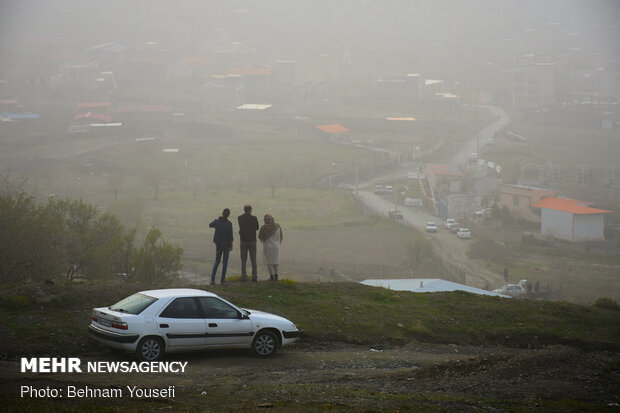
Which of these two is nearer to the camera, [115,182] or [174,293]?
[174,293]

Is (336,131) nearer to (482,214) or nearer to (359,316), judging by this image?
(482,214)

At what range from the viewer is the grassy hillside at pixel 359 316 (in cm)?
1139

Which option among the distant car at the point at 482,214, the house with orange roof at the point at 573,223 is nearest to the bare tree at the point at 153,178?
the distant car at the point at 482,214

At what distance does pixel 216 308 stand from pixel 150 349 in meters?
1.25

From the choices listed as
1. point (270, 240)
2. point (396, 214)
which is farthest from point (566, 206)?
point (270, 240)

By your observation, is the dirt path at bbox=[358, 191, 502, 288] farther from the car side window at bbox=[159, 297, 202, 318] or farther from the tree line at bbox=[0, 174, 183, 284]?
the car side window at bbox=[159, 297, 202, 318]

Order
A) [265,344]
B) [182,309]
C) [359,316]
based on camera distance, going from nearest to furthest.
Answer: [182,309] → [265,344] → [359,316]

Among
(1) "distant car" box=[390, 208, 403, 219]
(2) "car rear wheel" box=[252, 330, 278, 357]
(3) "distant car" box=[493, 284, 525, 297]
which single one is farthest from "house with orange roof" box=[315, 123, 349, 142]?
(2) "car rear wheel" box=[252, 330, 278, 357]

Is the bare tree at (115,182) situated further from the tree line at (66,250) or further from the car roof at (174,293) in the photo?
the car roof at (174,293)

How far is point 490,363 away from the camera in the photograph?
34.1ft

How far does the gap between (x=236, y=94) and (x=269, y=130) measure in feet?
79.2

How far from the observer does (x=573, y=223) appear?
193 feet

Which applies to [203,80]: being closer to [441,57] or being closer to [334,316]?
[441,57]

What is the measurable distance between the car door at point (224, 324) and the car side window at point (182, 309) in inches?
5.6
